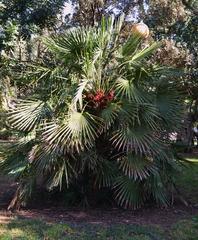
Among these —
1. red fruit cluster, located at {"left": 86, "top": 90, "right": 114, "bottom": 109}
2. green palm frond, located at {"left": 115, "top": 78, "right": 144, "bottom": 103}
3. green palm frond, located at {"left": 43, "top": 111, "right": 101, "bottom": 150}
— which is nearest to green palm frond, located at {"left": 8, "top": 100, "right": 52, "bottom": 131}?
green palm frond, located at {"left": 43, "top": 111, "right": 101, "bottom": 150}

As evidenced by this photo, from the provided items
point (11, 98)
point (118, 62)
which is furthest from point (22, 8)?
point (118, 62)

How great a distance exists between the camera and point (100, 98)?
6871 mm

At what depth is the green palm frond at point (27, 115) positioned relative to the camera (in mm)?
6758

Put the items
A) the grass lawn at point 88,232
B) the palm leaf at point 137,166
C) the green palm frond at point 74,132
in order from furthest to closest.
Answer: the palm leaf at point 137,166 < the green palm frond at point 74,132 < the grass lawn at point 88,232

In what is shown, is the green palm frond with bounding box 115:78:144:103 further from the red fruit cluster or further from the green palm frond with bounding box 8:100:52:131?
the green palm frond with bounding box 8:100:52:131

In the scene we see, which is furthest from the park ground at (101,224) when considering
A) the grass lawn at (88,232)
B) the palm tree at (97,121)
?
the palm tree at (97,121)

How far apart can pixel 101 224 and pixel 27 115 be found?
6.82ft

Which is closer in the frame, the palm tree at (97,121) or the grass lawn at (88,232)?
the grass lawn at (88,232)

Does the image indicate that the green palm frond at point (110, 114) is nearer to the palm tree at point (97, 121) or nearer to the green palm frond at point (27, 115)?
the palm tree at point (97, 121)

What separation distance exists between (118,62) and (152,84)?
2.19ft

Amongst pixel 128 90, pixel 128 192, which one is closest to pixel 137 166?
pixel 128 192

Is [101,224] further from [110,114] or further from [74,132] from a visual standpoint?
[110,114]

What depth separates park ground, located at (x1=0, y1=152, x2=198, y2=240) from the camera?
5.36 meters

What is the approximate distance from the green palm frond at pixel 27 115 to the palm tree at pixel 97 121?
2 centimetres
